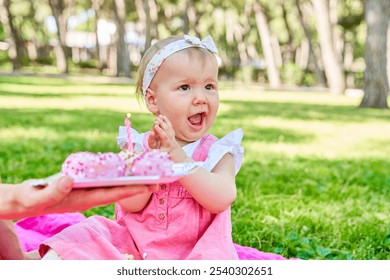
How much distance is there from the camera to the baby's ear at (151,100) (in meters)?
2.72

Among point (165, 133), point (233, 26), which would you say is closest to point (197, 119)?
point (165, 133)

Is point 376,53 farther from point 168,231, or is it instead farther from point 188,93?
point 168,231

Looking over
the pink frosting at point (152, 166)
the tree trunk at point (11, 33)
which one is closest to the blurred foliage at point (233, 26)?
the tree trunk at point (11, 33)

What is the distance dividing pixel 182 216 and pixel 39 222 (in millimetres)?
1546

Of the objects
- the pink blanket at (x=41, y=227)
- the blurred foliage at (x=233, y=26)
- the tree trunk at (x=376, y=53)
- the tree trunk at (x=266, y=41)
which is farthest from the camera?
the blurred foliage at (x=233, y=26)

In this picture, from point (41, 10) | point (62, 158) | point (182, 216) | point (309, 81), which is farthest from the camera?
point (41, 10)

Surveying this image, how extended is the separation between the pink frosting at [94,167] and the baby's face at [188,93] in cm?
83

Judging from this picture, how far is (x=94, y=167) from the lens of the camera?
175 cm

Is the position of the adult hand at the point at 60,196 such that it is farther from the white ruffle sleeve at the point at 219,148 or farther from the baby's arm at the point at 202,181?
the white ruffle sleeve at the point at 219,148

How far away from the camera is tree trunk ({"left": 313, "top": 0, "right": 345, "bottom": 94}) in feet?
70.5

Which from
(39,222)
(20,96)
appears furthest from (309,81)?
(39,222)

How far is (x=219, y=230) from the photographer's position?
101 inches

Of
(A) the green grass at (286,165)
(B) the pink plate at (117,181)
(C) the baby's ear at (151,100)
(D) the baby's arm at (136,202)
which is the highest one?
(C) the baby's ear at (151,100)
